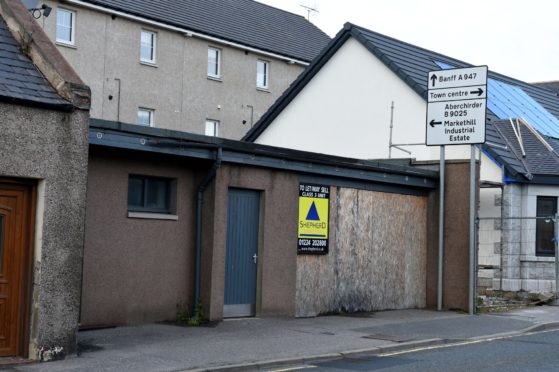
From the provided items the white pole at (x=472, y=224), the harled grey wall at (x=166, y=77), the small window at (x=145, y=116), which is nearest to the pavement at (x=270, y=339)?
the white pole at (x=472, y=224)

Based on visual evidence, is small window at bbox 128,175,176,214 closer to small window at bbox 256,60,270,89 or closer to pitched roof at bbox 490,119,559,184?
pitched roof at bbox 490,119,559,184

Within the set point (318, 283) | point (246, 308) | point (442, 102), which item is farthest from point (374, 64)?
point (246, 308)

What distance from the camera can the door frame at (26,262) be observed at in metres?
11.4

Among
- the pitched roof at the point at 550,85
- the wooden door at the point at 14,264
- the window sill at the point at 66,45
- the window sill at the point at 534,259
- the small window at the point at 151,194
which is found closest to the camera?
the wooden door at the point at 14,264

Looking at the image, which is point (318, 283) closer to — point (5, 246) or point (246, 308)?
point (246, 308)

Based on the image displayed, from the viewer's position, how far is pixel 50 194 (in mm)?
11430

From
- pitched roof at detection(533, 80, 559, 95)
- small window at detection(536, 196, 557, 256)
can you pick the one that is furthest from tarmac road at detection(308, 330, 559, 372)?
pitched roof at detection(533, 80, 559, 95)

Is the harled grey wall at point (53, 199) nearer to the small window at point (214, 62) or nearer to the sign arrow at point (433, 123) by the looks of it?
the sign arrow at point (433, 123)

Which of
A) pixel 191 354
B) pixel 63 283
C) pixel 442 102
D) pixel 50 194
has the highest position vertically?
pixel 442 102

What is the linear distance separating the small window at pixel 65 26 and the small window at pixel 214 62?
23.1 ft

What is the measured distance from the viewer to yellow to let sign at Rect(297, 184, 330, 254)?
17.3 metres

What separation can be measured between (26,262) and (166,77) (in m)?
24.9

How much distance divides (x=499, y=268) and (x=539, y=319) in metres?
4.88

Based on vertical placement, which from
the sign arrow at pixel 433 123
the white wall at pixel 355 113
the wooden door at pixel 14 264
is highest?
the white wall at pixel 355 113
